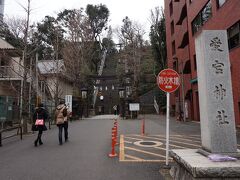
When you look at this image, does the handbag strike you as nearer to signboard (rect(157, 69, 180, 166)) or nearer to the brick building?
signboard (rect(157, 69, 180, 166))

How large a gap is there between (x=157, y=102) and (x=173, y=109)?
25.3 feet

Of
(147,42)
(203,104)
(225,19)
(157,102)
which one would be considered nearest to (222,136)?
(203,104)

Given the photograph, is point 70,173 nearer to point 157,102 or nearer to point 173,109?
point 173,109

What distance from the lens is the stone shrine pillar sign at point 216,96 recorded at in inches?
192

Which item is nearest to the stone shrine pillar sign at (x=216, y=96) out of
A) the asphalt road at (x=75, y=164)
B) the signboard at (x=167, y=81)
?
the signboard at (x=167, y=81)

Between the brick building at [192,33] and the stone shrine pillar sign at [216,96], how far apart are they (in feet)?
34.7

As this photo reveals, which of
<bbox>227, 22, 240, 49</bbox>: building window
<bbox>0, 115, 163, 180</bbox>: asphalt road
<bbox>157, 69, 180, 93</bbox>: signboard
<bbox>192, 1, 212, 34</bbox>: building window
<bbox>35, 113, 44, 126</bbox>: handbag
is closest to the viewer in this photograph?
<bbox>0, 115, 163, 180</bbox>: asphalt road

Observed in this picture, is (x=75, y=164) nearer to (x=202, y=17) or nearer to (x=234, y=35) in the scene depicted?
(x=234, y=35)

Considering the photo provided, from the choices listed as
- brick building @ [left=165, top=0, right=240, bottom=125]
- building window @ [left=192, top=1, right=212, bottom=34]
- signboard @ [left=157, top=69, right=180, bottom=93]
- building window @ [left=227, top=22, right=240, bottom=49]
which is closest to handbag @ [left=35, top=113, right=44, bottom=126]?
signboard @ [left=157, top=69, right=180, bottom=93]

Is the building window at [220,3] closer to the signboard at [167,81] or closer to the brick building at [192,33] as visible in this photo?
the brick building at [192,33]

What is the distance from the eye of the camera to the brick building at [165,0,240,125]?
15.0 meters

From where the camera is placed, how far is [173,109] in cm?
3133

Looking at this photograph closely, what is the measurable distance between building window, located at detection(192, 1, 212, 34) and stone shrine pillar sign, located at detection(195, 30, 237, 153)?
15172 millimetres

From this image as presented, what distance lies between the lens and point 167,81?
6.76 metres
